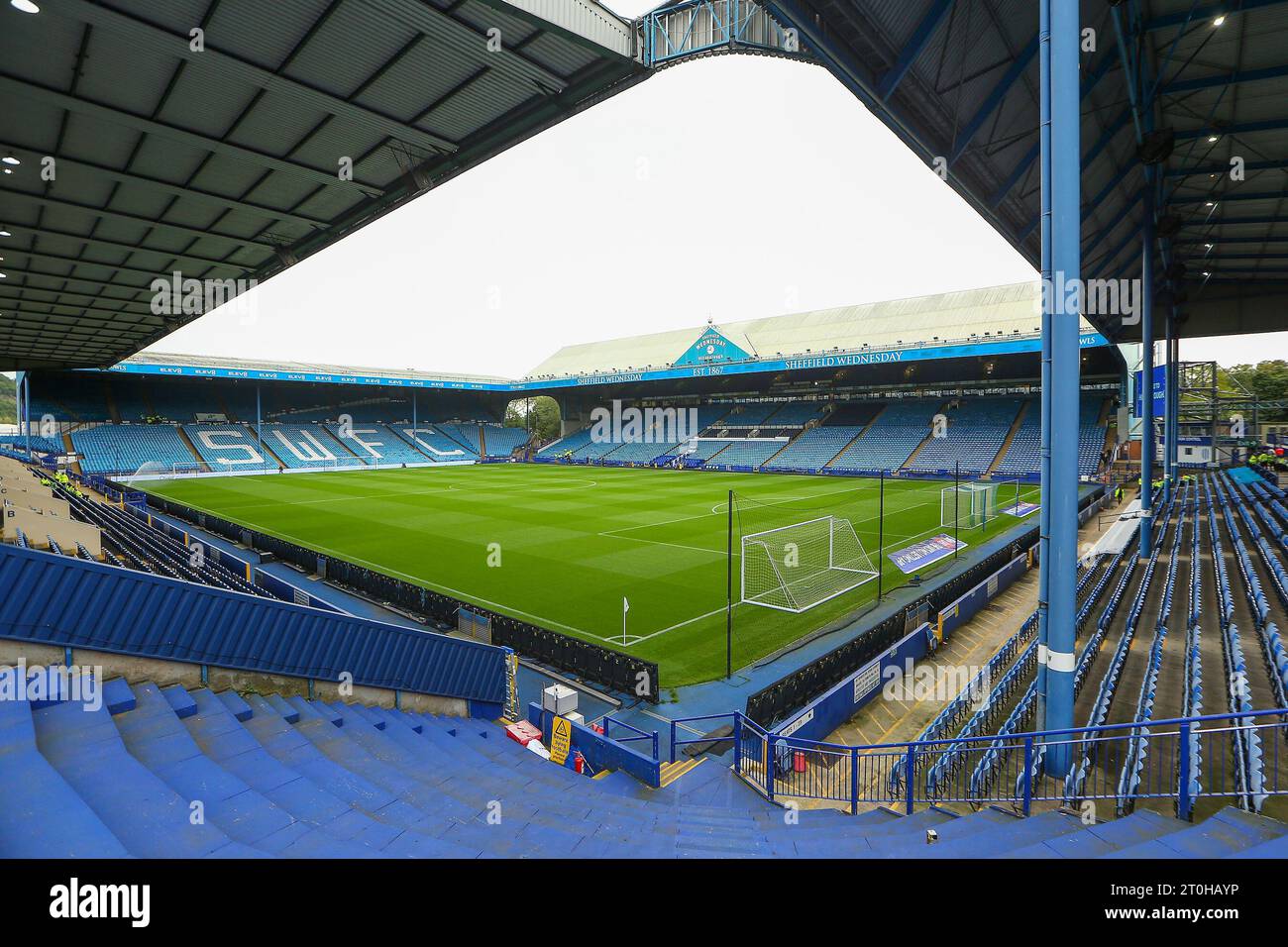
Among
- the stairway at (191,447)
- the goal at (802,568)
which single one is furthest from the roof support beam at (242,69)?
the stairway at (191,447)

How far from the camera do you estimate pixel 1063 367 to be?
6.75 metres

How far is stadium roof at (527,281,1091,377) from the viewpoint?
4794 centimetres

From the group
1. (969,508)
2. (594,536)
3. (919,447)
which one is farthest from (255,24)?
(919,447)

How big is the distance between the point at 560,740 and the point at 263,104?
33.8 feet

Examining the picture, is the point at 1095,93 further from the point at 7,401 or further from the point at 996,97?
the point at 7,401

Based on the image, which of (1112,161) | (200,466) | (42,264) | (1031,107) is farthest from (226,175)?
(200,466)

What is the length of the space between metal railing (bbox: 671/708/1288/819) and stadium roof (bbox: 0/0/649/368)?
9.31 meters

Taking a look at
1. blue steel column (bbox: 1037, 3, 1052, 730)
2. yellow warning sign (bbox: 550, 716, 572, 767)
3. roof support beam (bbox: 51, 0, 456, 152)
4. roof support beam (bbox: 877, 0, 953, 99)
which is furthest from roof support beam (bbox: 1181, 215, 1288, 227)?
yellow warning sign (bbox: 550, 716, 572, 767)

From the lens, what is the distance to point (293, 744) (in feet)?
18.9

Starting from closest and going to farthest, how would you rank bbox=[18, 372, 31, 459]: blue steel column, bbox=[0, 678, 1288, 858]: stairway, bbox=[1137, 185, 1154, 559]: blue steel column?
bbox=[0, 678, 1288, 858]: stairway < bbox=[1137, 185, 1154, 559]: blue steel column < bbox=[18, 372, 31, 459]: blue steel column

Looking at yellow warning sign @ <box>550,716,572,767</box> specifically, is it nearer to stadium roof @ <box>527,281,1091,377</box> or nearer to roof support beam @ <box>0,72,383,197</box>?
roof support beam @ <box>0,72,383,197</box>

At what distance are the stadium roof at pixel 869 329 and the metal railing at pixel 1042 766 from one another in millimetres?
40220

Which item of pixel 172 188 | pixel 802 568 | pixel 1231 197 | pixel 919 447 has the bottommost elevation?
pixel 802 568
